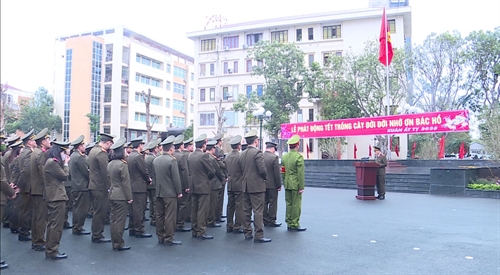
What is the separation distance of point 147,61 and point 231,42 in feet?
43.4

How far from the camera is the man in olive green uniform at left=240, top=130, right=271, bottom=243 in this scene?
6152 mm

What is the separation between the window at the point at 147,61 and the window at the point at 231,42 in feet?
40.5

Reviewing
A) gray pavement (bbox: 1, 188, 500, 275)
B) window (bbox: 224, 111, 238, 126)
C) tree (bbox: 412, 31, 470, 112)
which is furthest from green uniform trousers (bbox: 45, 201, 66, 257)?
window (bbox: 224, 111, 238, 126)

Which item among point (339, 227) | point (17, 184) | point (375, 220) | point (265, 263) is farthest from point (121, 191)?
point (375, 220)

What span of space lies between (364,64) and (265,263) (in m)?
21.7

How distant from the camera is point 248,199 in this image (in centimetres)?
645

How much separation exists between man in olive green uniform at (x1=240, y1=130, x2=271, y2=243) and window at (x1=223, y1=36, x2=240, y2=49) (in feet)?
109

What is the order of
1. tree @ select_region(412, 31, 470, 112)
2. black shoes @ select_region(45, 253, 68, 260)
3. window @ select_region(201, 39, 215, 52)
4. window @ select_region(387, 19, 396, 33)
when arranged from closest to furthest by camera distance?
black shoes @ select_region(45, 253, 68, 260) → tree @ select_region(412, 31, 470, 112) → window @ select_region(387, 19, 396, 33) → window @ select_region(201, 39, 215, 52)

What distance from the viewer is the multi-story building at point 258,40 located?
109 ft

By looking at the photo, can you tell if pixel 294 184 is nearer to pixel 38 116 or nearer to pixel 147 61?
pixel 38 116

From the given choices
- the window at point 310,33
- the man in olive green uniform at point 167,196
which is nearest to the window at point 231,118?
the window at point 310,33

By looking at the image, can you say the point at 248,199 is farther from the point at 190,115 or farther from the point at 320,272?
the point at 190,115

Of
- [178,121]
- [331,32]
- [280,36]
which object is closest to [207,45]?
[280,36]

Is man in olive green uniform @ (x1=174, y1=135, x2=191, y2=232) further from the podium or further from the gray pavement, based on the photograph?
the podium
